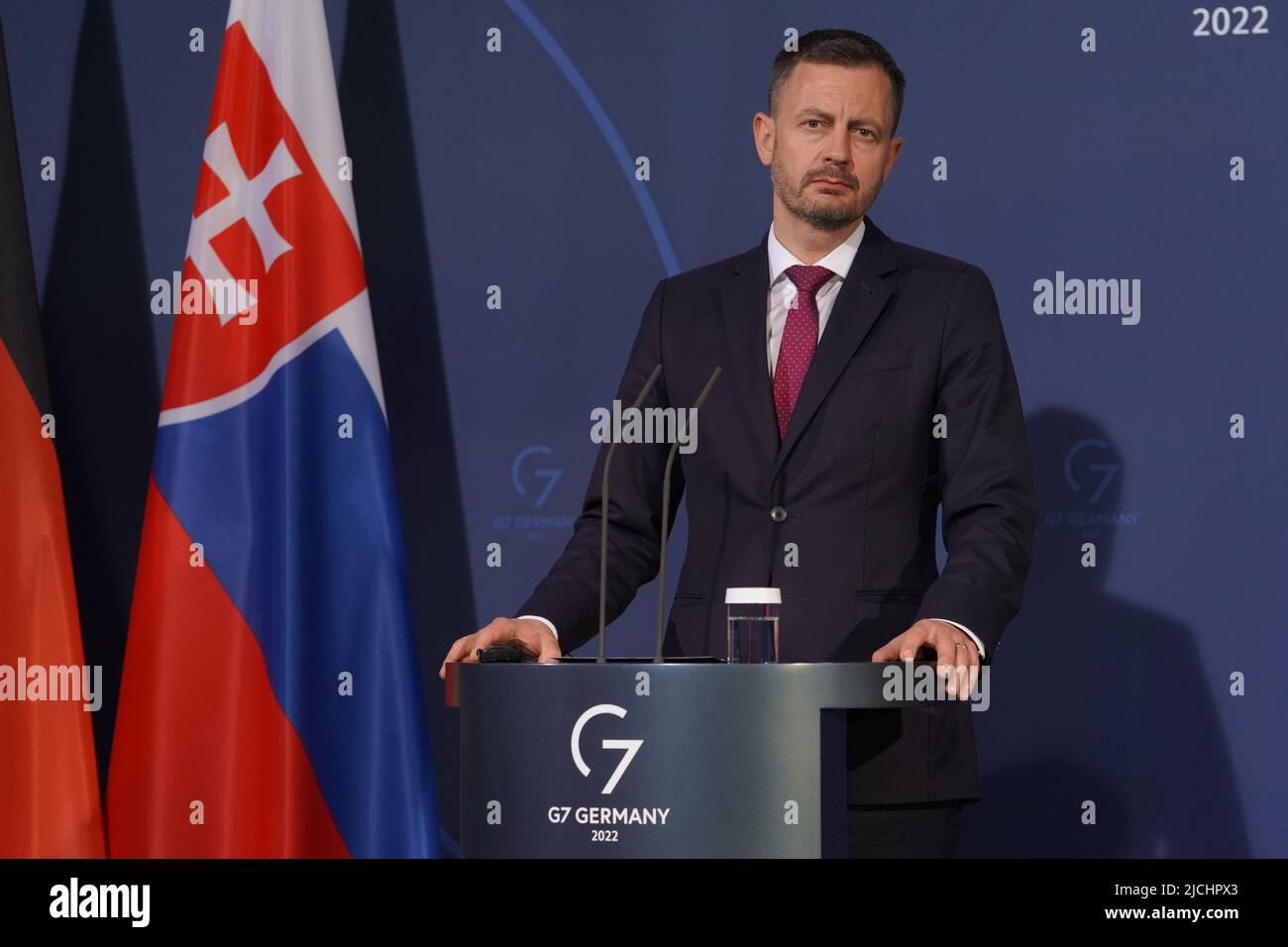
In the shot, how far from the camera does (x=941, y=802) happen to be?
2.33 m

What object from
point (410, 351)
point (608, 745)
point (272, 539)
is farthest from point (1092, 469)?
point (608, 745)

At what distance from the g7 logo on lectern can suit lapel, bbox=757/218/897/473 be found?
70 centimetres

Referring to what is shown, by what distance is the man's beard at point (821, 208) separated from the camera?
8.70 ft

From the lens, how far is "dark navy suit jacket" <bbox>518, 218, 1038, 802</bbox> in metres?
2.45

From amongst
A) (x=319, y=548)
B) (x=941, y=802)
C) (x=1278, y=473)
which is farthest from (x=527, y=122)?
(x=941, y=802)

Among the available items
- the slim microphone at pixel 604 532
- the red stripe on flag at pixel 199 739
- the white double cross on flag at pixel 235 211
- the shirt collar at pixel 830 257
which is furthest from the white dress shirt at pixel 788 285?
the red stripe on flag at pixel 199 739

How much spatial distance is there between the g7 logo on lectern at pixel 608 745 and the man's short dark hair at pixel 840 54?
4.11 feet

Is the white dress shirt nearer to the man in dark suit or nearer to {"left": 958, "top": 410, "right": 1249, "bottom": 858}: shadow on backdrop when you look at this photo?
the man in dark suit

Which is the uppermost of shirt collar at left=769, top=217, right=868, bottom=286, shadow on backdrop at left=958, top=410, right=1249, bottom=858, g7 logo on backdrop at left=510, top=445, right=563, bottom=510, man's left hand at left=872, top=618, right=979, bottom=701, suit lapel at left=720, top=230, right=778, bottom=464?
shirt collar at left=769, top=217, right=868, bottom=286

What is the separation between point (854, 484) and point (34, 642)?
7.08ft

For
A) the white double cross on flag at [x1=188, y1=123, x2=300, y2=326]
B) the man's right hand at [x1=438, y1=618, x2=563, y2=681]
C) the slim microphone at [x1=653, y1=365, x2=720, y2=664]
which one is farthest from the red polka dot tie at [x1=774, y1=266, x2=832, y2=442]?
the white double cross on flag at [x1=188, y1=123, x2=300, y2=326]

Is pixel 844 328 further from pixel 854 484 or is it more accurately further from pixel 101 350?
pixel 101 350

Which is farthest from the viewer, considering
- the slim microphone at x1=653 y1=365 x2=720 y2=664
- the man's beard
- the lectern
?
the man's beard

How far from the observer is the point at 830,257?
2.72 meters
